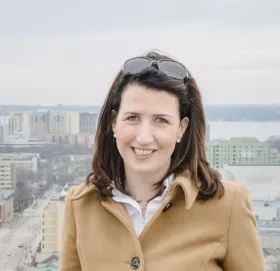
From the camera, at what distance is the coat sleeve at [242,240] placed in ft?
3.26

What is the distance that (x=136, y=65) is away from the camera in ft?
3.27

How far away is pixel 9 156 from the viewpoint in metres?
2.00

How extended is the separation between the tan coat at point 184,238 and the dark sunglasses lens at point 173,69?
0.21m

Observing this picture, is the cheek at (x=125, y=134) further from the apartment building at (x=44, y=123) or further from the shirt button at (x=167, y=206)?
the apartment building at (x=44, y=123)

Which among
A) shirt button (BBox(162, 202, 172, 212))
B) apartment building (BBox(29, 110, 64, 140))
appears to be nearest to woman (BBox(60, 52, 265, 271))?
shirt button (BBox(162, 202, 172, 212))

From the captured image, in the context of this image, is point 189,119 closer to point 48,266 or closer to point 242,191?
point 242,191

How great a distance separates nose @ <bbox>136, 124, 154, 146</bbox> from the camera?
0.95 m

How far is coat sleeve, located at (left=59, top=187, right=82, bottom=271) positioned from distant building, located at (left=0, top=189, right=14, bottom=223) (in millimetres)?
860

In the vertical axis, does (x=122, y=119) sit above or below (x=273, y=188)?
above

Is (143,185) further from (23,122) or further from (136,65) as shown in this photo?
(23,122)

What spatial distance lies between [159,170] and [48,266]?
872 mm

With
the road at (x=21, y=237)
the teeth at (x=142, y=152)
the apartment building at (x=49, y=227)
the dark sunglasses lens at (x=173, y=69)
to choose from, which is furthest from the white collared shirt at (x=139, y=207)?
the road at (x=21, y=237)

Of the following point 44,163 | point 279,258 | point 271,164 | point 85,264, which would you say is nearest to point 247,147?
point 271,164

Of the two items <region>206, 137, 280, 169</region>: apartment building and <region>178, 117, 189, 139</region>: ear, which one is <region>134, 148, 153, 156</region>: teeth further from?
<region>206, 137, 280, 169</region>: apartment building
